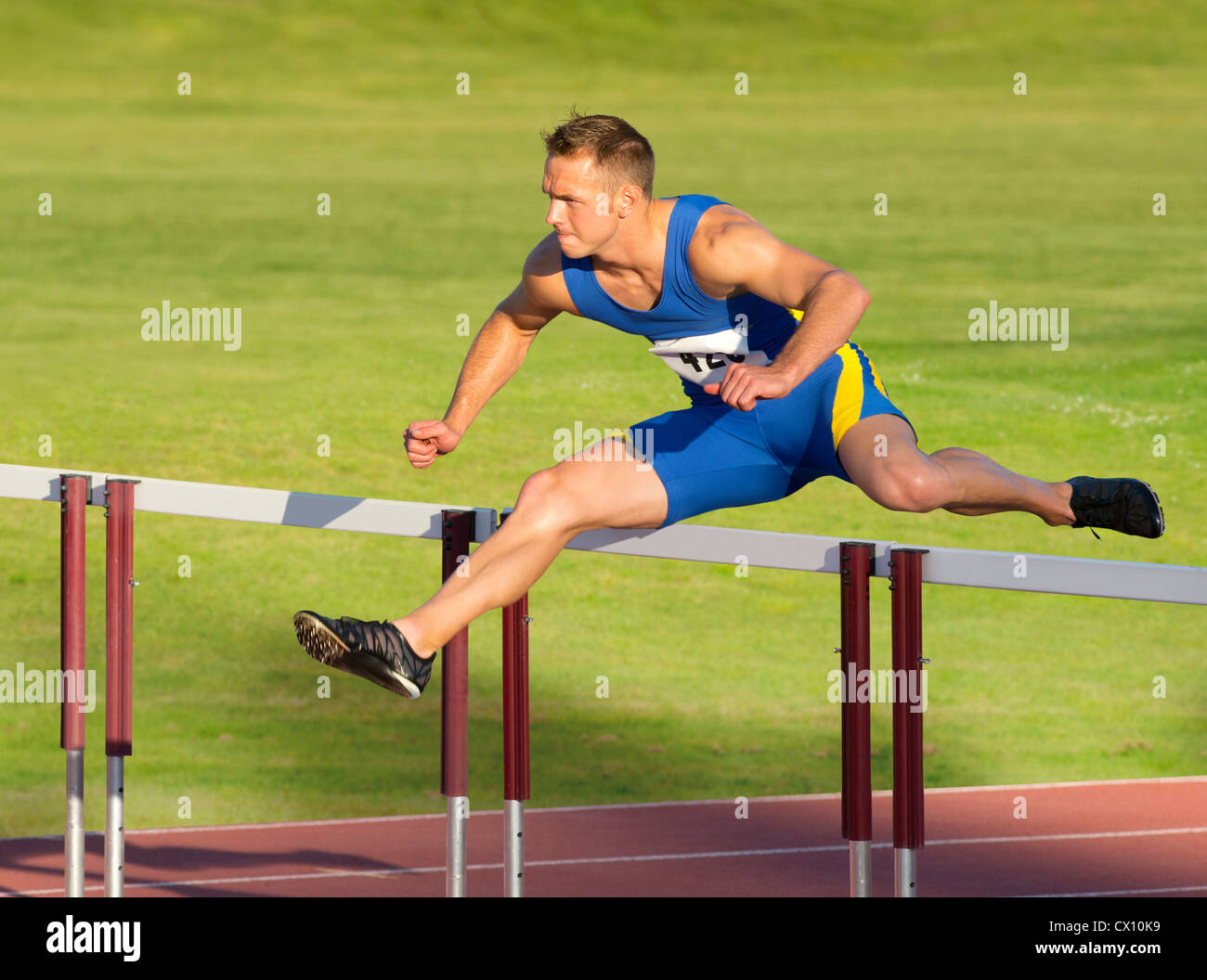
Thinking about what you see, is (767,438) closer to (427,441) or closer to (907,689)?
(427,441)

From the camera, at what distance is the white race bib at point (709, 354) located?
5.22 metres

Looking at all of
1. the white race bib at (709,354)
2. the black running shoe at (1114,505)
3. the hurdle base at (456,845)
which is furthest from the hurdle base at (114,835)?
the black running shoe at (1114,505)

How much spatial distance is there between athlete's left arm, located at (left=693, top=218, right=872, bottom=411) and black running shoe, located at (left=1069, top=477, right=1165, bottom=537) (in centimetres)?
104

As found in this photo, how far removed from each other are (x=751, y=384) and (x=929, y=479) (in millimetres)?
764

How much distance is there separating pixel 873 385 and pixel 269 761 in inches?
190

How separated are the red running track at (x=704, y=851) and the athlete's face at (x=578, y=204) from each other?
2.81 metres

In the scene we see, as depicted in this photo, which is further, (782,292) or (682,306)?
(682,306)

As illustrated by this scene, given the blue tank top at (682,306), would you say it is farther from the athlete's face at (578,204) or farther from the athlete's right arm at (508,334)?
the athlete's face at (578,204)

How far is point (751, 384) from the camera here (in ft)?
14.6

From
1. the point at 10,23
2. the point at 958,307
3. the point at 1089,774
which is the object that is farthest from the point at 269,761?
the point at 10,23

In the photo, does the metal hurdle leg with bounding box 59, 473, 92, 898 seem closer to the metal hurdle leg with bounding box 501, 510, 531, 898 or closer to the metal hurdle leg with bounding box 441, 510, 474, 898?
the metal hurdle leg with bounding box 441, 510, 474, 898

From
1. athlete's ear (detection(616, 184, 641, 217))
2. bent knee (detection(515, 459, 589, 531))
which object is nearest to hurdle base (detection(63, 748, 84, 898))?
bent knee (detection(515, 459, 589, 531))

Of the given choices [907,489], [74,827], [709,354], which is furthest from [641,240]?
[74,827]

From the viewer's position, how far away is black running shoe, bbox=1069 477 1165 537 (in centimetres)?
539
